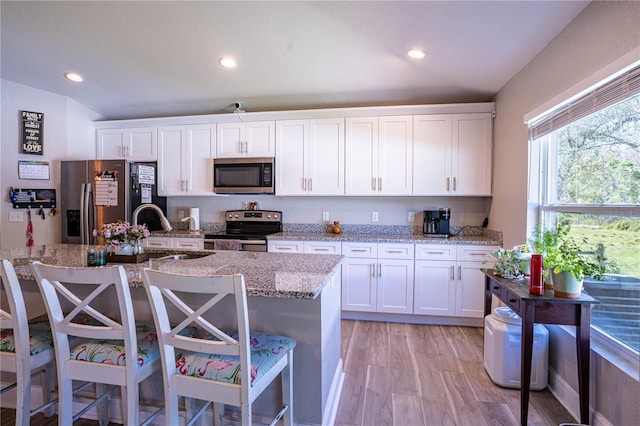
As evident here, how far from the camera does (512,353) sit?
206 cm

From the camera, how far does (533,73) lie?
2396 mm

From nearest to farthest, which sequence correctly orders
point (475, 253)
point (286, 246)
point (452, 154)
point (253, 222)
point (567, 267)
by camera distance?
1. point (567, 267)
2. point (475, 253)
3. point (452, 154)
4. point (286, 246)
5. point (253, 222)

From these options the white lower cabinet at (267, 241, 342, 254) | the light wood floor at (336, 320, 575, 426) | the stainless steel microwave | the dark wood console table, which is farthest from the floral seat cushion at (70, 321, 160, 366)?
the stainless steel microwave

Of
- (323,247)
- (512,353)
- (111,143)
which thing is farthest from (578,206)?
(111,143)

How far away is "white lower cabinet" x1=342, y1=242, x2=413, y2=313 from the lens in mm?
3166

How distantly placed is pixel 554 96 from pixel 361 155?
5.86 feet

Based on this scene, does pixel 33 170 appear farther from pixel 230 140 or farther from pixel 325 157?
pixel 325 157

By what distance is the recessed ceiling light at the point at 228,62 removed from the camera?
268 cm

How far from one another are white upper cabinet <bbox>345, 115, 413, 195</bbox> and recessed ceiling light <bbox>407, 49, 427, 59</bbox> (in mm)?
870

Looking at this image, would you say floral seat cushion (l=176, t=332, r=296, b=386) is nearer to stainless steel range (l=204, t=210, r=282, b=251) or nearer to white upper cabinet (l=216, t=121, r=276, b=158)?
stainless steel range (l=204, t=210, r=282, b=251)

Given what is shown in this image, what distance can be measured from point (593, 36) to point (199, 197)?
13.4ft

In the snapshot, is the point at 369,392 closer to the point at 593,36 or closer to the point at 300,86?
the point at 593,36

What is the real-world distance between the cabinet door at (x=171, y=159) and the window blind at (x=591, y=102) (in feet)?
12.1

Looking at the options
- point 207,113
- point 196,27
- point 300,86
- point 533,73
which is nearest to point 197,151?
point 207,113
